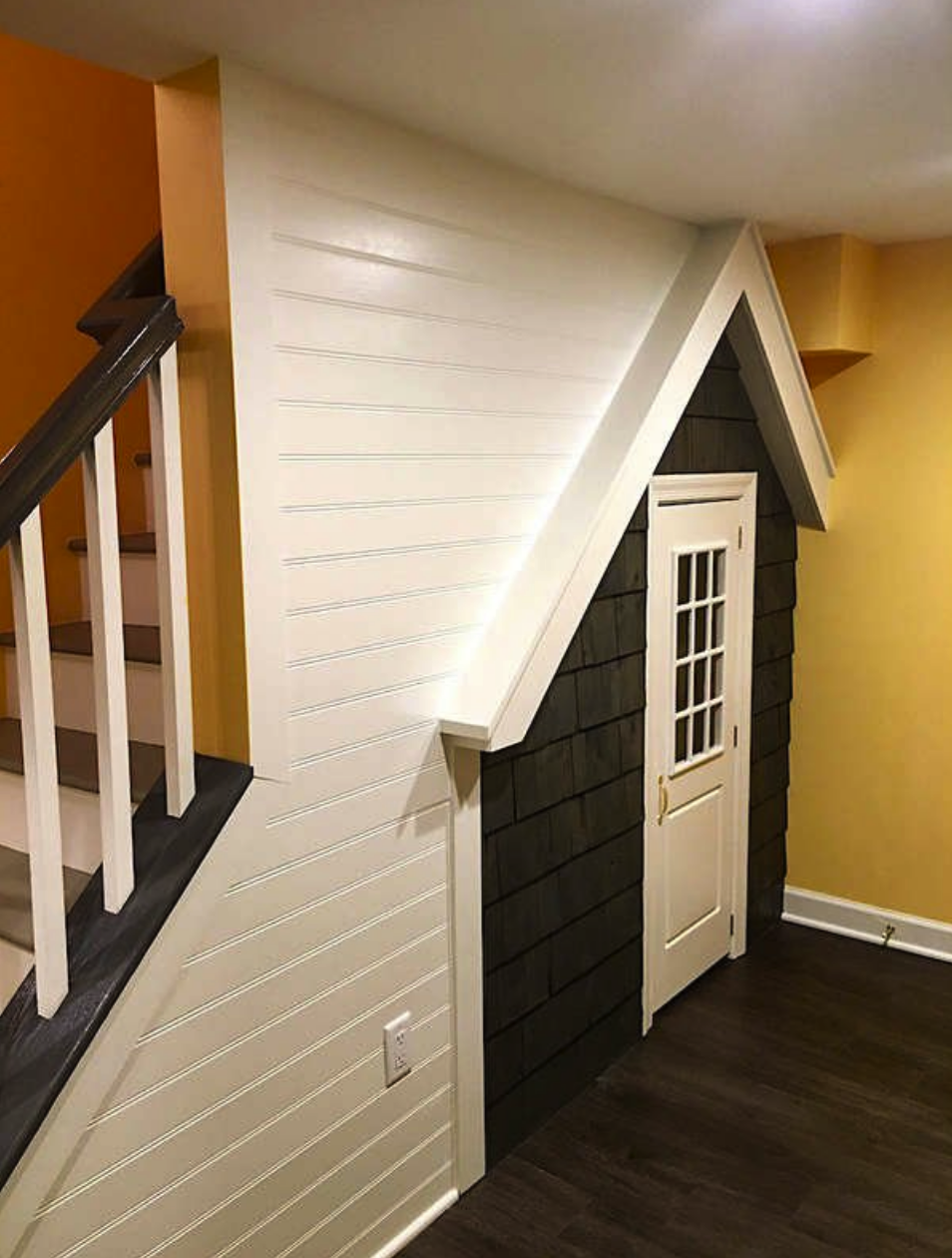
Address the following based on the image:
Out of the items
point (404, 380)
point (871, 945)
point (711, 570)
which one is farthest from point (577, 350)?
point (871, 945)

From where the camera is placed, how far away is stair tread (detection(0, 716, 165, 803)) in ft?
6.94

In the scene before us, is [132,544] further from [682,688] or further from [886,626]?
[886,626]

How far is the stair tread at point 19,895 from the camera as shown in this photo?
1.97m

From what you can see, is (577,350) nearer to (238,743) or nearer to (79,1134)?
(238,743)

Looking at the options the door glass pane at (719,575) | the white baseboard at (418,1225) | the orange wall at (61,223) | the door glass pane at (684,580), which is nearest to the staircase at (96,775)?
the orange wall at (61,223)

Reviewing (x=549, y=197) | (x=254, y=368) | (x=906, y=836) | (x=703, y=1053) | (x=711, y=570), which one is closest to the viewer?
(x=254, y=368)

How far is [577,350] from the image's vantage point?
9.36ft

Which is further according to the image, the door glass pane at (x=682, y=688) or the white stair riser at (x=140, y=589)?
the door glass pane at (x=682, y=688)

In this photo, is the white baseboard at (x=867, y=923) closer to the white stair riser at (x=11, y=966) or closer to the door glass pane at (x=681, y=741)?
the door glass pane at (x=681, y=741)

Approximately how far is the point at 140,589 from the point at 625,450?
128 cm

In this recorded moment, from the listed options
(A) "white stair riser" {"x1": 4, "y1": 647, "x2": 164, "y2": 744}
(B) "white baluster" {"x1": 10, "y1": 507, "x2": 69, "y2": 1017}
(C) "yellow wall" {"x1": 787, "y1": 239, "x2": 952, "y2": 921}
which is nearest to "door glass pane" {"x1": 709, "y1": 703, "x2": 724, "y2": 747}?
(C) "yellow wall" {"x1": 787, "y1": 239, "x2": 952, "y2": 921}

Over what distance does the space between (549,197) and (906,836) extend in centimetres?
263

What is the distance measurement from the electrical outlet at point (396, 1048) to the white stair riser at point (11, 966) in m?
0.81

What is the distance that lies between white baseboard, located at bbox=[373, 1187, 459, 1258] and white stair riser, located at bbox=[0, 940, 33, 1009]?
1.08 meters
